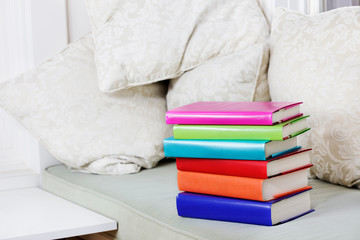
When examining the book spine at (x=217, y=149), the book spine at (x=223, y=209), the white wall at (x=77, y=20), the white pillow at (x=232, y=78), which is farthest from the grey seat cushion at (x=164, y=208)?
the white wall at (x=77, y=20)

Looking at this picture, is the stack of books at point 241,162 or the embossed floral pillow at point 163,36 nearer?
the stack of books at point 241,162

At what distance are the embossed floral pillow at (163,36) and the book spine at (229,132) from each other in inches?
21.0

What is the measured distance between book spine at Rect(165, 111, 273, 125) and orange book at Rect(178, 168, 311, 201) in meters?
0.11

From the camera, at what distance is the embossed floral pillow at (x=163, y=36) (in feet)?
5.09

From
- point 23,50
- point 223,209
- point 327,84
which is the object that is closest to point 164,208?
point 223,209

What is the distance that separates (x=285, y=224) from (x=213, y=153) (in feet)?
0.63

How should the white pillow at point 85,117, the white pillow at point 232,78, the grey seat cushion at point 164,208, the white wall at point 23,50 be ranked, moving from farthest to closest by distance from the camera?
the white wall at point 23,50 < the white pillow at point 85,117 < the white pillow at point 232,78 < the grey seat cushion at point 164,208

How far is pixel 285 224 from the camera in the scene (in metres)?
0.98

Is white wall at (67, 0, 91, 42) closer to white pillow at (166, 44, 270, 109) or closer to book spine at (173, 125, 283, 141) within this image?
white pillow at (166, 44, 270, 109)

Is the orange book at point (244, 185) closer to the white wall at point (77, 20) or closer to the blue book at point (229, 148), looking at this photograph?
the blue book at point (229, 148)

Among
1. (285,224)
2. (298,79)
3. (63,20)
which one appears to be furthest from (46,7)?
(285,224)

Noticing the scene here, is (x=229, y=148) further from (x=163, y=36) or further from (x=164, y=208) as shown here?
(x=163, y=36)

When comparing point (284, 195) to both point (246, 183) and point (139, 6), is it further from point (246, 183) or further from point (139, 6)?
point (139, 6)

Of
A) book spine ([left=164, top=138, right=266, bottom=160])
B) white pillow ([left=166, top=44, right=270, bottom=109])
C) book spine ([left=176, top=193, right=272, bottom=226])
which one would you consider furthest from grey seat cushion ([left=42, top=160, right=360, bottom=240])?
white pillow ([left=166, top=44, right=270, bottom=109])
